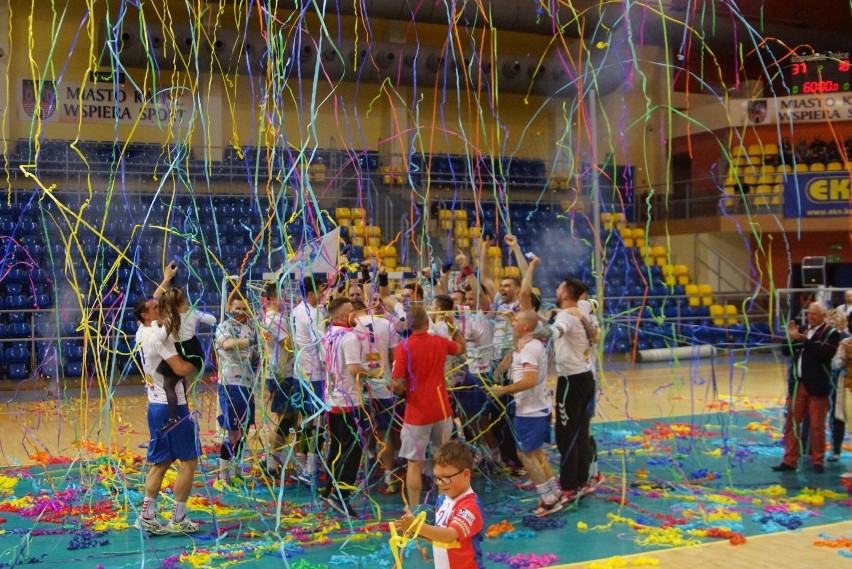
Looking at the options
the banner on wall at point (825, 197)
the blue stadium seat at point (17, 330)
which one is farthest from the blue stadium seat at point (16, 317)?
the banner on wall at point (825, 197)

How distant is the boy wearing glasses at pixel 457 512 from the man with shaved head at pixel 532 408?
7.43 ft

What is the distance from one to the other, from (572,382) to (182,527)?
8.43 feet

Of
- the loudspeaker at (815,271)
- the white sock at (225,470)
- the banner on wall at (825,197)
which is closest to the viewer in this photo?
the white sock at (225,470)

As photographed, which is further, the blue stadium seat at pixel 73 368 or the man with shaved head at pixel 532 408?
the blue stadium seat at pixel 73 368

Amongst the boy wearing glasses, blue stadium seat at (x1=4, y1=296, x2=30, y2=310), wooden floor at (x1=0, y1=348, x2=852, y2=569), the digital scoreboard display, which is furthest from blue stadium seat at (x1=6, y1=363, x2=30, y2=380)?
the digital scoreboard display

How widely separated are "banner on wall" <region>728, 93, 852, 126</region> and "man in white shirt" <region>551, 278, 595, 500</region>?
12.5m

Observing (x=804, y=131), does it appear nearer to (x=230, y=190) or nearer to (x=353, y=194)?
(x=353, y=194)

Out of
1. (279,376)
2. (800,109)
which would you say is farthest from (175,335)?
(800,109)

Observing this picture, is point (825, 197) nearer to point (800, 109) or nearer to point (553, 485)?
point (800, 109)

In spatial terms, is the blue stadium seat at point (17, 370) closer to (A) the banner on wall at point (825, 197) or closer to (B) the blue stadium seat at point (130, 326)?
(B) the blue stadium seat at point (130, 326)

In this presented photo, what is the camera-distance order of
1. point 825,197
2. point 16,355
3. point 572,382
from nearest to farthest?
point 572,382 < point 16,355 < point 825,197

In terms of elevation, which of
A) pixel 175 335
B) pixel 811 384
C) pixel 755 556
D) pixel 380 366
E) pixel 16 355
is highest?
pixel 175 335

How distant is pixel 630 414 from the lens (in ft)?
30.4

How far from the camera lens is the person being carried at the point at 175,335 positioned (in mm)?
4953
